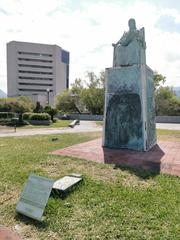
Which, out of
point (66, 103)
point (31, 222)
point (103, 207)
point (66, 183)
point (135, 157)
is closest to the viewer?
point (31, 222)

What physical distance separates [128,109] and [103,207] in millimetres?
4506

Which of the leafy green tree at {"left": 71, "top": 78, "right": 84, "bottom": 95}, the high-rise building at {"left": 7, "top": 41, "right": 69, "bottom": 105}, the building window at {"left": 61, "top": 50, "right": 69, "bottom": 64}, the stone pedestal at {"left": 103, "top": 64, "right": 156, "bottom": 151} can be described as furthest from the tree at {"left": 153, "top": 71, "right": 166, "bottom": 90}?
the building window at {"left": 61, "top": 50, "right": 69, "bottom": 64}

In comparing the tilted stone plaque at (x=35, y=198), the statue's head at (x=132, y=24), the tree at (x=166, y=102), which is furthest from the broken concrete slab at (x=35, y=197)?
the tree at (x=166, y=102)

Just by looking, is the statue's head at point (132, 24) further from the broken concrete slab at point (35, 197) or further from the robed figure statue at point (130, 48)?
the broken concrete slab at point (35, 197)

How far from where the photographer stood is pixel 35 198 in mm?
2832

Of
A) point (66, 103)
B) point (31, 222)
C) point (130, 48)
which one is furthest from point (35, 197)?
point (66, 103)

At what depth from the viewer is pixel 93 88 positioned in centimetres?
2992

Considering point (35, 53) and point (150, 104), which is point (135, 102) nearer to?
point (150, 104)

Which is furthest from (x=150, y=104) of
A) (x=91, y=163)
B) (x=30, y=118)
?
(x=30, y=118)

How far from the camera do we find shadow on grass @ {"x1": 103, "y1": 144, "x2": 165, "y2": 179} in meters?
4.80

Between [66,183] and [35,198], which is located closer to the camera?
[35,198]

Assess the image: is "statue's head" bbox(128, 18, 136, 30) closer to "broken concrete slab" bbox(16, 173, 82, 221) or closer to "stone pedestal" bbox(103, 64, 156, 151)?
"stone pedestal" bbox(103, 64, 156, 151)

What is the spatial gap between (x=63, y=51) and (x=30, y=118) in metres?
64.9

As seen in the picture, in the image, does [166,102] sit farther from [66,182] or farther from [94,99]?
[66,182]
